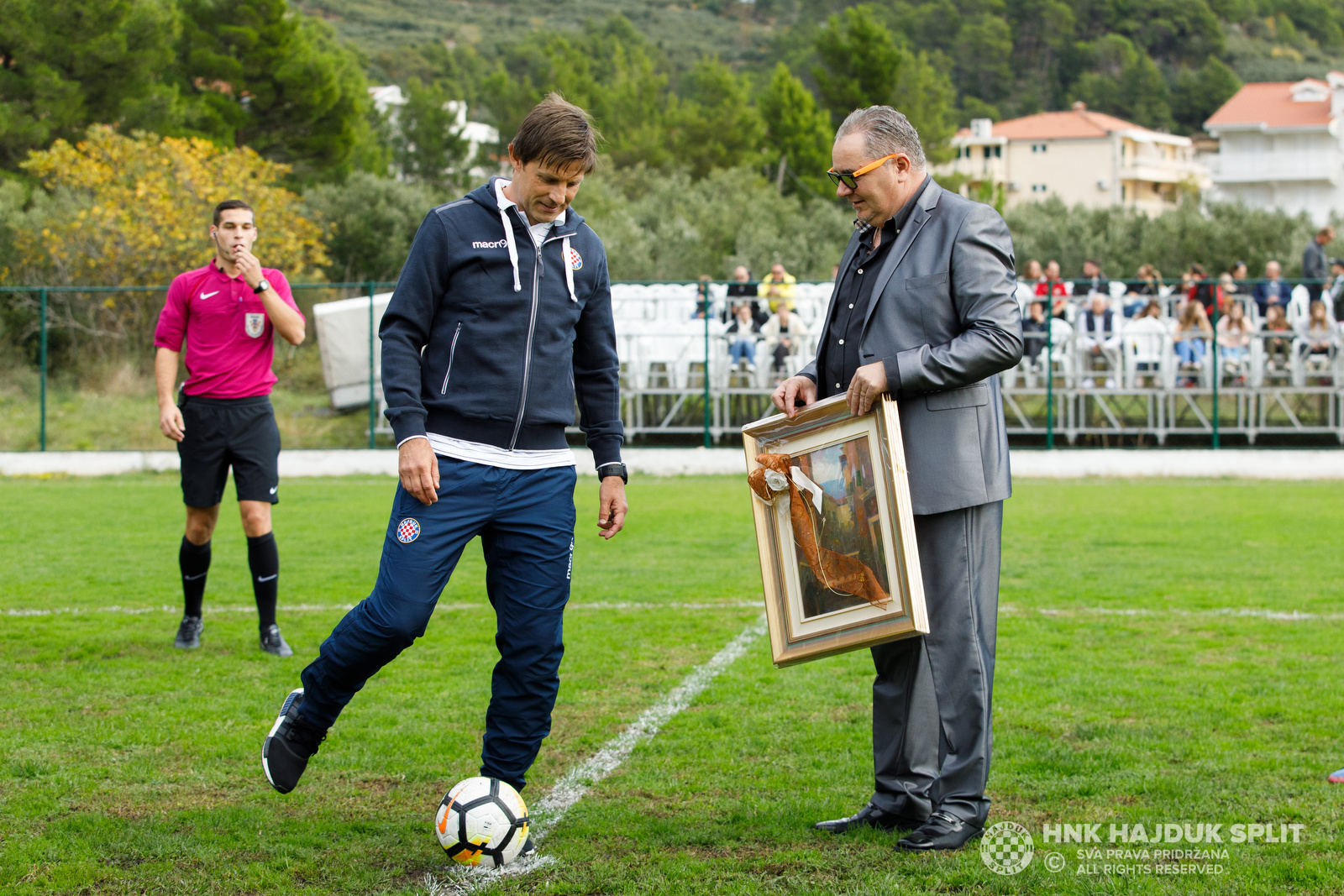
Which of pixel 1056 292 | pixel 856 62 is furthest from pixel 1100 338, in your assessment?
pixel 856 62

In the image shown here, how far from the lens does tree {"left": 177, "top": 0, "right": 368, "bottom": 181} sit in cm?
3812

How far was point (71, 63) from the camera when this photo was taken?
108 ft

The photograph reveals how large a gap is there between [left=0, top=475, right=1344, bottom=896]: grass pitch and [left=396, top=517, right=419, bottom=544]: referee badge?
918 millimetres

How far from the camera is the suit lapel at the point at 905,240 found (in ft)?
12.5

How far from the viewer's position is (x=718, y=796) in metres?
4.27

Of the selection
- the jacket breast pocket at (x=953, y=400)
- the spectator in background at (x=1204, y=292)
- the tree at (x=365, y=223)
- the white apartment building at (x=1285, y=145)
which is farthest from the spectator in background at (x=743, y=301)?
the white apartment building at (x=1285, y=145)

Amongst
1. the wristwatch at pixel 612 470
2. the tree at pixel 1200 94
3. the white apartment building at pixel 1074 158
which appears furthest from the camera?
the tree at pixel 1200 94

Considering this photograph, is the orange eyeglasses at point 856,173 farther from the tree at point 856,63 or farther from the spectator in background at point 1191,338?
the tree at point 856,63

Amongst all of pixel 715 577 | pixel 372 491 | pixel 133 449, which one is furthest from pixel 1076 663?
pixel 133 449

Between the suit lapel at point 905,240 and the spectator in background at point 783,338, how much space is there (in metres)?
13.3

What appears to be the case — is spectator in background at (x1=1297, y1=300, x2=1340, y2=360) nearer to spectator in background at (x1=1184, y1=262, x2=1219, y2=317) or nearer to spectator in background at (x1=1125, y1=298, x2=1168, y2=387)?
spectator in background at (x1=1184, y1=262, x2=1219, y2=317)

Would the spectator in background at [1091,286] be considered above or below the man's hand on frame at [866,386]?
above

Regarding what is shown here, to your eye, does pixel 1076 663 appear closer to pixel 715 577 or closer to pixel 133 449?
pixel 715 577

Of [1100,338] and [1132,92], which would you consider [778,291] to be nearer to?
[1100,338]
